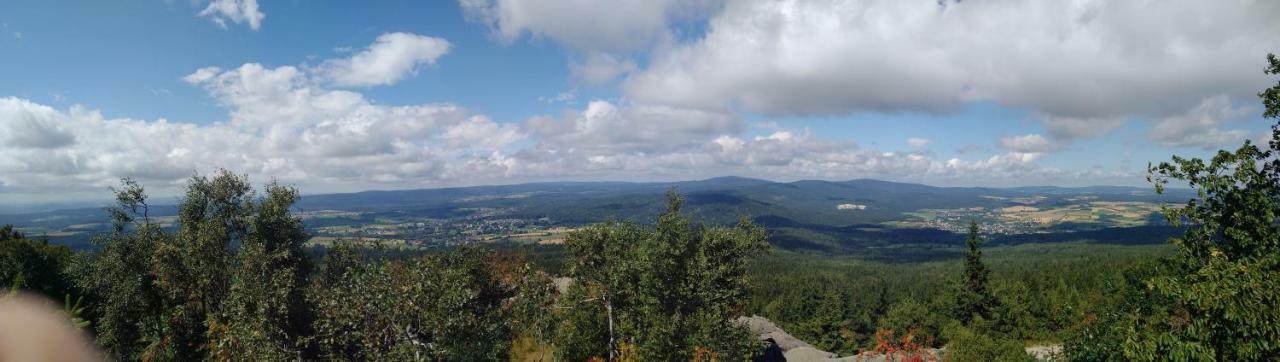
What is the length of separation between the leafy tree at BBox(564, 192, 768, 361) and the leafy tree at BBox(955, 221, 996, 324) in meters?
46.4

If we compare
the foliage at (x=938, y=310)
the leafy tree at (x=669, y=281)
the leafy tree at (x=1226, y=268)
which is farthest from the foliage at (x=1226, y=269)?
the foliage at (x=938, y=310)

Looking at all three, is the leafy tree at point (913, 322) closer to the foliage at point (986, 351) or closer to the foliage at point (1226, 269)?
the foliage at point (986, 351)

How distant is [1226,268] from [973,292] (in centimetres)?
5989

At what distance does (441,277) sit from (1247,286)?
22422 millimetres

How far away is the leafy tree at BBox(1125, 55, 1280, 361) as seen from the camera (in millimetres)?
13992

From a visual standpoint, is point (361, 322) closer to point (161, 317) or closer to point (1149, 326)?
point (161, 317)

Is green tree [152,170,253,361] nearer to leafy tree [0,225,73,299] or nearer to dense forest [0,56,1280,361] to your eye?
dense forest [0,56,1280,361]

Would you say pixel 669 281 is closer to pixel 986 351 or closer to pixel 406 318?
pixel 406 318

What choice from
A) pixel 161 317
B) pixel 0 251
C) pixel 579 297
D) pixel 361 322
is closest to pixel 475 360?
pixel 361 322

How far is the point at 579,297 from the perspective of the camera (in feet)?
114

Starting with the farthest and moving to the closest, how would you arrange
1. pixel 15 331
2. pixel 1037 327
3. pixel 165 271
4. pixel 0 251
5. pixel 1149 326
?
pixel 1037 327
pixel 0 251
pixel 165 271
pixel 1149 326
pixel 15 331

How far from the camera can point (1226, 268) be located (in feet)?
48.3

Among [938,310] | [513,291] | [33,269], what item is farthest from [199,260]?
[938,310]

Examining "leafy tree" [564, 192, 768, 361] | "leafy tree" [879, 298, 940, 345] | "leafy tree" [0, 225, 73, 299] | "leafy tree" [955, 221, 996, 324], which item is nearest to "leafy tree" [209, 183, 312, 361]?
"leafy tree" [564, 192, 768, 361]
